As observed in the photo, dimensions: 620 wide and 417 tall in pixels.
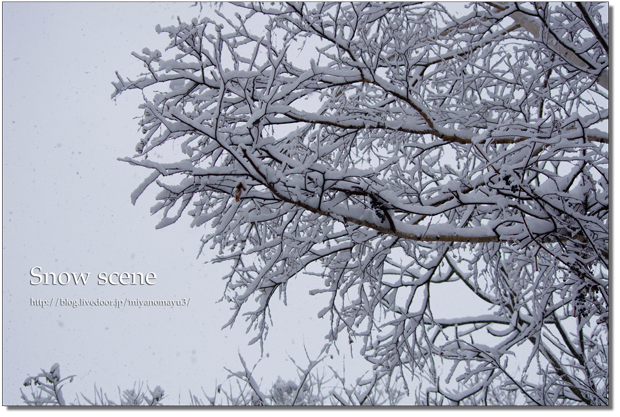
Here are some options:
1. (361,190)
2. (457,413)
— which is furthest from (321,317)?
(361,190)

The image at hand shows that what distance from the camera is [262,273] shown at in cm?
297

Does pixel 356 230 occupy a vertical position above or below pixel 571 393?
above

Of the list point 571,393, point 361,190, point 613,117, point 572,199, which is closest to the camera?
point 361,190

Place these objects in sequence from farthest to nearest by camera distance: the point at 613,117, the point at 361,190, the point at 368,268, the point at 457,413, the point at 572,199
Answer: the point at 368,268
the point at 613,117
the point at 457,413
the point at 572,199
the point at 361,190

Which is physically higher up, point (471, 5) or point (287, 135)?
point (471, 5)

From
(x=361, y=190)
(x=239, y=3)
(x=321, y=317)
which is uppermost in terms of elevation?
(x=239, y=3)

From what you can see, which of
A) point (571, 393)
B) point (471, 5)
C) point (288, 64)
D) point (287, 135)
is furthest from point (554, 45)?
point (571, 393)

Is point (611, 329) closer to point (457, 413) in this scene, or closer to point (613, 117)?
point (457, 413)

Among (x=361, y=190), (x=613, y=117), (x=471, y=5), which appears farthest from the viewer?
(x=471, y=5)

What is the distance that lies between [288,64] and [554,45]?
6.82 feet

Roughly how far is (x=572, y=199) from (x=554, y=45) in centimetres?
152

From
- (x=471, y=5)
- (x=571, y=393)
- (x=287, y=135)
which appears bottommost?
(x=571, y=393)

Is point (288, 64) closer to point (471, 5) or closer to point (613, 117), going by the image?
point (471, 5)

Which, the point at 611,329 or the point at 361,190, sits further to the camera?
the point at 611,329
